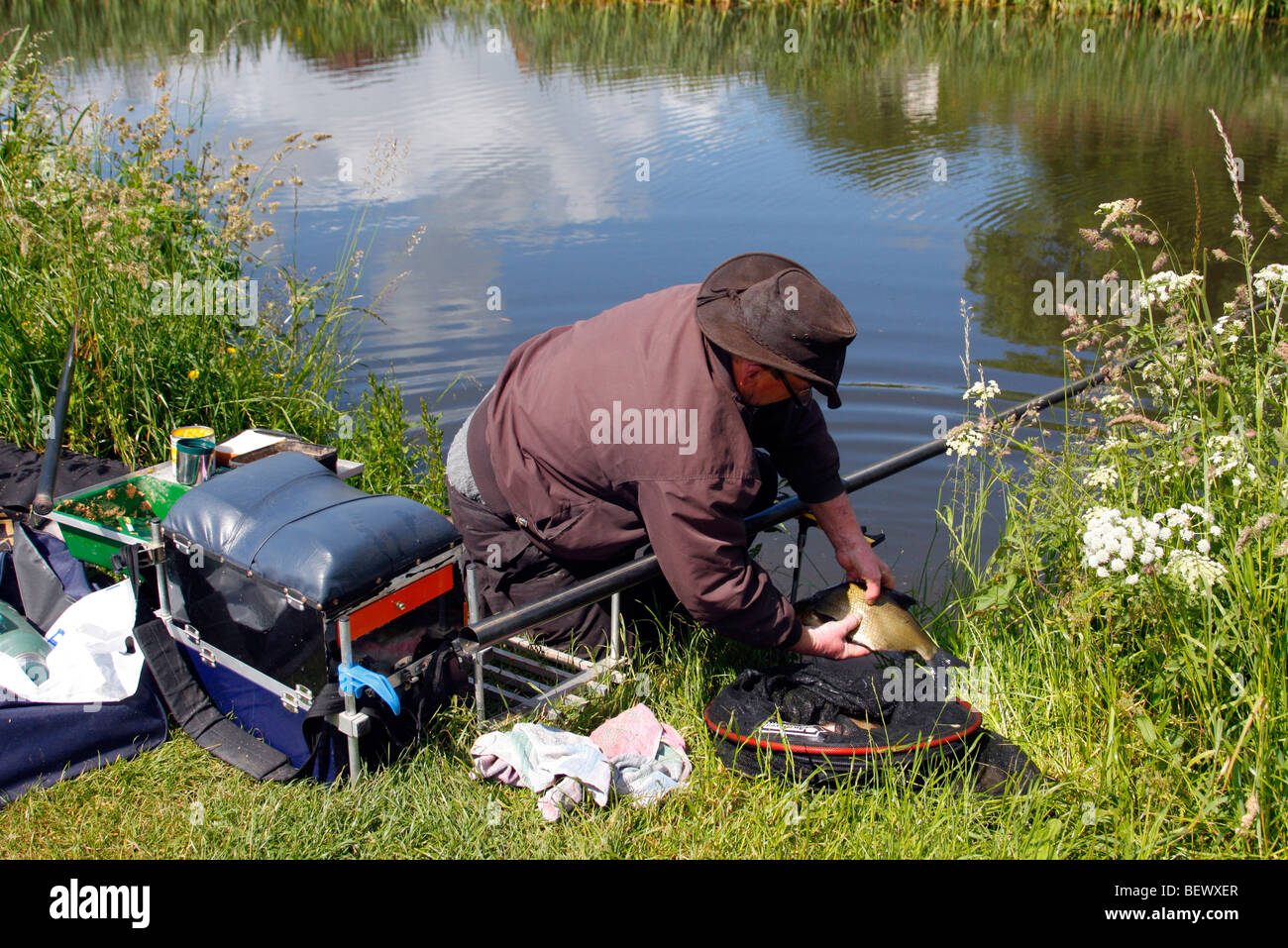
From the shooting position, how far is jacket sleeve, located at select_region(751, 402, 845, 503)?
3.66 meters

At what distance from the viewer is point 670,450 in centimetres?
292

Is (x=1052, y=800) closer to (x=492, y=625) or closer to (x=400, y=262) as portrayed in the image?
(x=492, y=625)

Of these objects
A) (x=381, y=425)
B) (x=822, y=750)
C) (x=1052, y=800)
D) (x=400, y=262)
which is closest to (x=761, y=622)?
(x=822, y=750)

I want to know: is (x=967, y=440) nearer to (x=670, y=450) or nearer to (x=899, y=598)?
(x=899, y=598)

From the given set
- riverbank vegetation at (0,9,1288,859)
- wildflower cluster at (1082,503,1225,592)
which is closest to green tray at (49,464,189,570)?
riverbank vegetation at (0,9,1288,859)

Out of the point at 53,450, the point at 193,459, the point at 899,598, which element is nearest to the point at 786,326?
the point at 899,598

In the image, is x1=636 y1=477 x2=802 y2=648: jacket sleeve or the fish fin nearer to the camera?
x1=636 y1=477 x2=802 y2=648: jacket sleeve

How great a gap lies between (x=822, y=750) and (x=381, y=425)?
2.93 m

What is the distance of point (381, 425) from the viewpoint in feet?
16.7

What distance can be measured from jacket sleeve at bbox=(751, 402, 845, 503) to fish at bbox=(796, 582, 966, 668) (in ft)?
1.17

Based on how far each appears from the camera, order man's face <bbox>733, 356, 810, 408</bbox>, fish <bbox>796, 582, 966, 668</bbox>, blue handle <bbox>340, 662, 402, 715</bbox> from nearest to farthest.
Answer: blue handle <bbox>340, 662, 402, 715</bbox> < man's face <bbox>733, 356, 810, 408</bbox> < fish <bbox>796, 582, 966, 668</bbox>

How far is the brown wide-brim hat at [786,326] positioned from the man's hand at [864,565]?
88cm

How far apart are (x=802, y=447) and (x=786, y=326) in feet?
2.77

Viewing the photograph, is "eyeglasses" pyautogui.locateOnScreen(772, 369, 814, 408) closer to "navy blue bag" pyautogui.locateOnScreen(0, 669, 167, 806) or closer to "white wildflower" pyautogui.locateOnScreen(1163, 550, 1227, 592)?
"white wildflower" pyautogui.locateOnScreen(1163, 550, 1227, 592)
